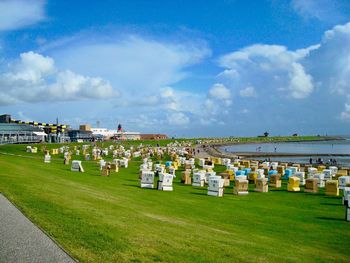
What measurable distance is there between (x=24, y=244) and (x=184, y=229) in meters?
5.51

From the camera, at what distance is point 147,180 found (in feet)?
95.5

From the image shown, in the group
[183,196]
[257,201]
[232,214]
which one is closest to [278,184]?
[257,201]

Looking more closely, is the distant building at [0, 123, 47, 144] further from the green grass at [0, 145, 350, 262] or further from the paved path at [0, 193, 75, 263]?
the paved path at [0, 193, 75, 263]

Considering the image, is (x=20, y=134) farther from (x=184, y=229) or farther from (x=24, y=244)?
(x=24, y=244)

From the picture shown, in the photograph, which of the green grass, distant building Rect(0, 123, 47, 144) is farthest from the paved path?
distant building Rect(0, 123, 47, 144)

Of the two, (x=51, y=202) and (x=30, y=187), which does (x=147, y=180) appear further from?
(x=51, y=202)

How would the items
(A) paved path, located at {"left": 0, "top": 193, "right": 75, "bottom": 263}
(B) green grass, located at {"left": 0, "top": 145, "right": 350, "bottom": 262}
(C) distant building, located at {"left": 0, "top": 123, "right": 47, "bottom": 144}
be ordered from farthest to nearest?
(C) distant building, located at {"left": 0, "top": 123, "right": 47, "bottom": 144} < (B) green grass, located at {"left": 0, "top": 145, "right": 350, "bottom": 262} < (A) paved path, located at {"left": 0, "top": 193, "right": 75, "bottom": 263}

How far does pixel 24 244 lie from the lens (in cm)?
980

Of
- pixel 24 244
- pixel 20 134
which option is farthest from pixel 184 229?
pixel 20 134

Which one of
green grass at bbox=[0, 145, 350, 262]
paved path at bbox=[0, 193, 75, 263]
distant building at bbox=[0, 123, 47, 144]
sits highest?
distant building at bbox=[0, 123, 47, 144]

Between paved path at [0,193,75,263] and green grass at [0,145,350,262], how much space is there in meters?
0.33

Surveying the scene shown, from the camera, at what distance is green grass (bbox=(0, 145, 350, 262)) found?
1047cm

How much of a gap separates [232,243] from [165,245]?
252 centimetres

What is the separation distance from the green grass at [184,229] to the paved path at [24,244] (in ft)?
1.07
